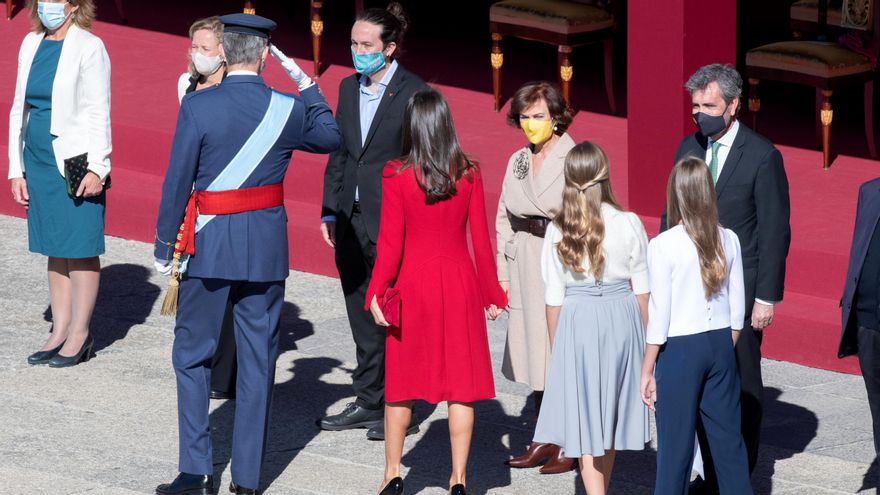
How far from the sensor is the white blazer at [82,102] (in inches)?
295

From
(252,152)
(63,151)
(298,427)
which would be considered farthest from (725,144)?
(63,151)

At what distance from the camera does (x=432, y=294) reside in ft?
20.0

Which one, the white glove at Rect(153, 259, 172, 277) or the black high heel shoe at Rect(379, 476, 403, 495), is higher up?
the white glove at Rect(153, 259, 172, 277)

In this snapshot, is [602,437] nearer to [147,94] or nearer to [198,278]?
[198,278]

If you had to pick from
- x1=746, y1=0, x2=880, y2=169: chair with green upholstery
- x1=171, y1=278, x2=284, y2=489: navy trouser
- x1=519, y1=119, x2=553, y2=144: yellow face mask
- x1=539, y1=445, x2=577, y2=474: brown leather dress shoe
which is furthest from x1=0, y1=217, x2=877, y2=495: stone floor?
x1=746, y1=0, x2=880, y2=169: chair with green upholstery

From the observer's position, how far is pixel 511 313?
6680mm

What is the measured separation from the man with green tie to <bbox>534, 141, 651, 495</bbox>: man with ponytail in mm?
310

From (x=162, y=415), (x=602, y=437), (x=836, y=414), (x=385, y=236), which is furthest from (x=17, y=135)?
(x=836, y=414)

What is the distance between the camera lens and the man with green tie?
610 centimetres

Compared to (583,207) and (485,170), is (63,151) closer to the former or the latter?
(583,207)

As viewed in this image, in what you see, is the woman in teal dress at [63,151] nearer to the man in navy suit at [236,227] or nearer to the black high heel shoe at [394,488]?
the man in navy suit at [236,227]

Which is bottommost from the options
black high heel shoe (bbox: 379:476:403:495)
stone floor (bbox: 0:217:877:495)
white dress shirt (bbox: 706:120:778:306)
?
stone floor (bbox: 0:217:877:495)

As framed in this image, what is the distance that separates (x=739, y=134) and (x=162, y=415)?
2782mm

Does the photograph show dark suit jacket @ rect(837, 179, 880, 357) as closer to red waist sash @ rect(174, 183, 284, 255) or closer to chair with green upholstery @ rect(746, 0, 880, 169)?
red waist sash @ rect(174, 183, 284, 255)
